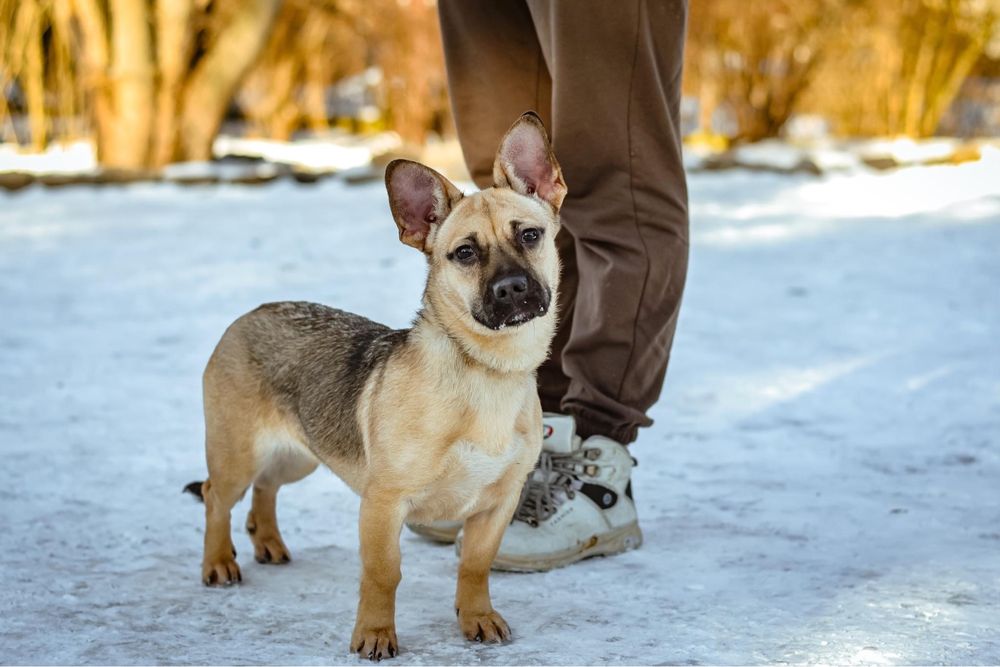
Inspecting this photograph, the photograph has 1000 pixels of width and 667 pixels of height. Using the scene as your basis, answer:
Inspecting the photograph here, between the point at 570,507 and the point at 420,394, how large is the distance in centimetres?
66

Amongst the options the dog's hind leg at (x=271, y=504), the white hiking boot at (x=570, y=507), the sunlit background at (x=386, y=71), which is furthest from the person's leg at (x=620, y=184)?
the sunlit background at (x=386, y=71)

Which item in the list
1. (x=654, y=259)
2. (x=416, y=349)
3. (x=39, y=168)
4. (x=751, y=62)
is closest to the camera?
(x=416, y=349)

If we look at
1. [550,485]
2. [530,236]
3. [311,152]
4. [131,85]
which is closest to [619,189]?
[530,236]

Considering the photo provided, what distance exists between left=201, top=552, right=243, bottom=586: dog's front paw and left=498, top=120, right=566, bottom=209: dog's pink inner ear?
1.13m

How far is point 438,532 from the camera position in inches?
118

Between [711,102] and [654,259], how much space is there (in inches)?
851

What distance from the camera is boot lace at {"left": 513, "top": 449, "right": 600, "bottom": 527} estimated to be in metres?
2.89

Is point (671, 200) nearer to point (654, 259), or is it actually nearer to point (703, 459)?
point (654, 259)

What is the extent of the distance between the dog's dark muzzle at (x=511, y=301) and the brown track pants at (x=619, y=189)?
533 mm

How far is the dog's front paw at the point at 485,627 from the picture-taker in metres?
2.35

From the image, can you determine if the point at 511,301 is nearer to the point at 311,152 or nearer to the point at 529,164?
the point at 529,164

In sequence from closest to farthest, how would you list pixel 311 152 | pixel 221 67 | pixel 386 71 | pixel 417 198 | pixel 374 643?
pixel 374 643 < pixel 417 198 < pixel 221 67 < pixel 386 71 < pixel 311 152

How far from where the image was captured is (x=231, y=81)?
12836 millimetres

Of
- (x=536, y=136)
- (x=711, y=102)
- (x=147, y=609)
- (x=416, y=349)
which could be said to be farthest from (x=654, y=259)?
(x=711, y=102)
